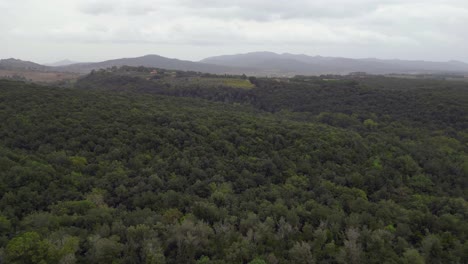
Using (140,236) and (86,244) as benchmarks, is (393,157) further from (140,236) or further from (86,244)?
(86,244)

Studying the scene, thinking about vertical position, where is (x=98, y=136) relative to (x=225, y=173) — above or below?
above

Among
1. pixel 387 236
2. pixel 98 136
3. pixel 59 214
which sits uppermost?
pixel 98 136

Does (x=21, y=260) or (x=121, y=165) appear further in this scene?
(x=121, y=165)

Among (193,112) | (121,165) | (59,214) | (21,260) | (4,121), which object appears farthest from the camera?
(193,112)

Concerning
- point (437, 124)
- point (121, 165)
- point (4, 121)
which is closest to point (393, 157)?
point (437, 124)

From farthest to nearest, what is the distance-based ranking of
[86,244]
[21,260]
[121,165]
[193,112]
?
[193,112] → [121,165] → [86,244] → [21,260]

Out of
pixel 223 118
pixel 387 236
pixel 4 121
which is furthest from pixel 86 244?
pixel 223 118
